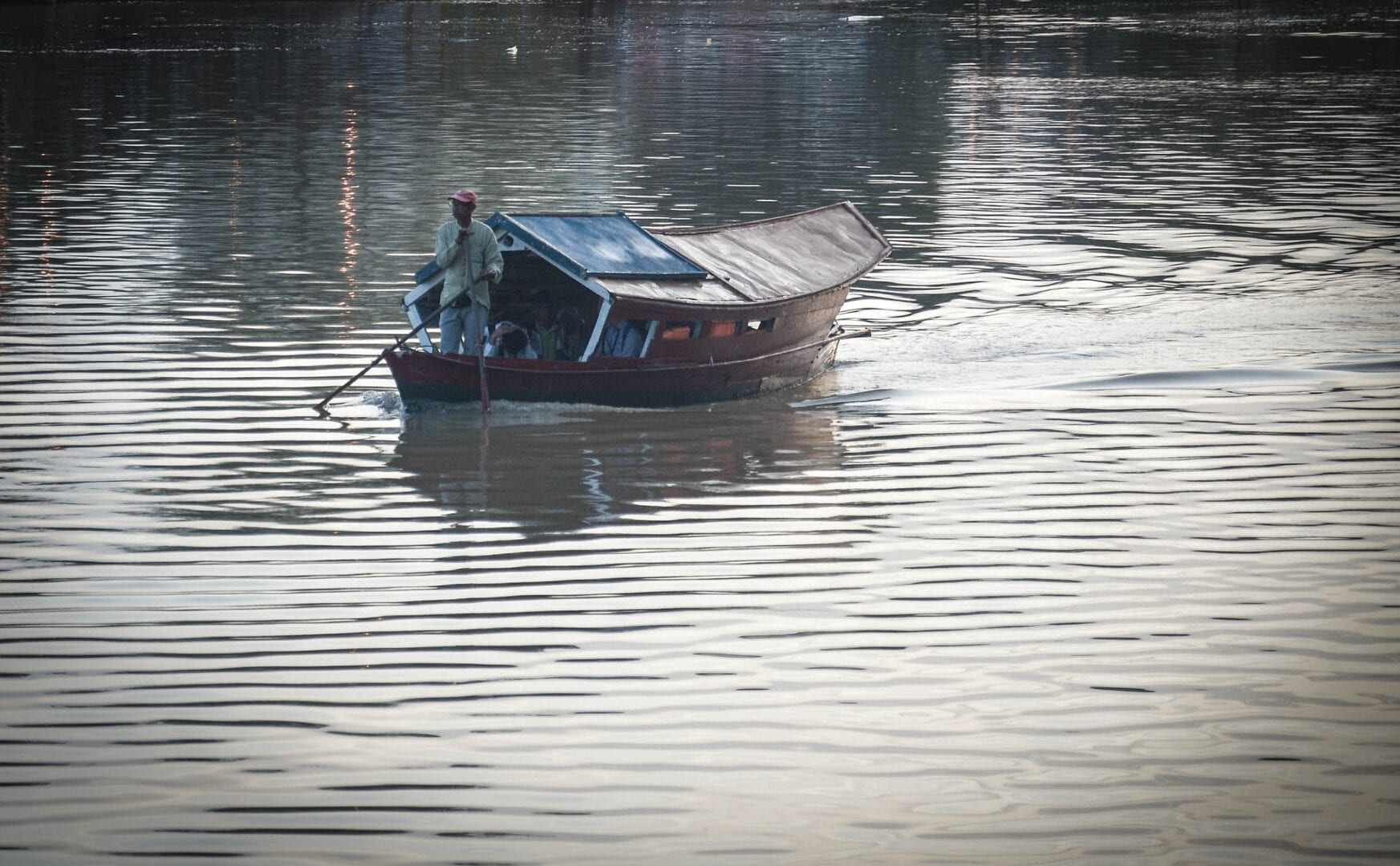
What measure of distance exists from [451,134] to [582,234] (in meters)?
25.8

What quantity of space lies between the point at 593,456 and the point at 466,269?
9.18 ft

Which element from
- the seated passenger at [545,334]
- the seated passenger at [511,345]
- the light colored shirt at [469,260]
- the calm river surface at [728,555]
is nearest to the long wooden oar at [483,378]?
the calm river surface at [728,555]

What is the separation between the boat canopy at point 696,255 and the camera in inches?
734

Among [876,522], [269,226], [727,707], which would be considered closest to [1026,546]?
[876,522]

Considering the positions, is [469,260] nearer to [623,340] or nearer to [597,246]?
[597,246]

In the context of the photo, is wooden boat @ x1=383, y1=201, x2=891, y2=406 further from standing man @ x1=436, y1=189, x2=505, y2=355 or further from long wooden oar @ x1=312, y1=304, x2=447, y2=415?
standing man @ x1=436, y1=189, x2=505, y2=355

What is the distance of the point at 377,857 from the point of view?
8.88 m

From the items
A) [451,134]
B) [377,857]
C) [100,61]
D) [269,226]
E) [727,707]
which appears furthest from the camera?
[100,61]

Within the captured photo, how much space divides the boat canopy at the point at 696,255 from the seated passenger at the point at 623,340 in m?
0.58

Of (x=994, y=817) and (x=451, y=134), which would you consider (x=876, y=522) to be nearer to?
(x=994, y=817)

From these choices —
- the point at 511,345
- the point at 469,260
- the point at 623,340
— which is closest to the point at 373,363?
the point at 469,260

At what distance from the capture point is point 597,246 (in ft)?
62.9

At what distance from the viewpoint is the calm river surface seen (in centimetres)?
949

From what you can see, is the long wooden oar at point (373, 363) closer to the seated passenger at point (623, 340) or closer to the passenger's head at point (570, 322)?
the passenger's head at point (570, 322)
